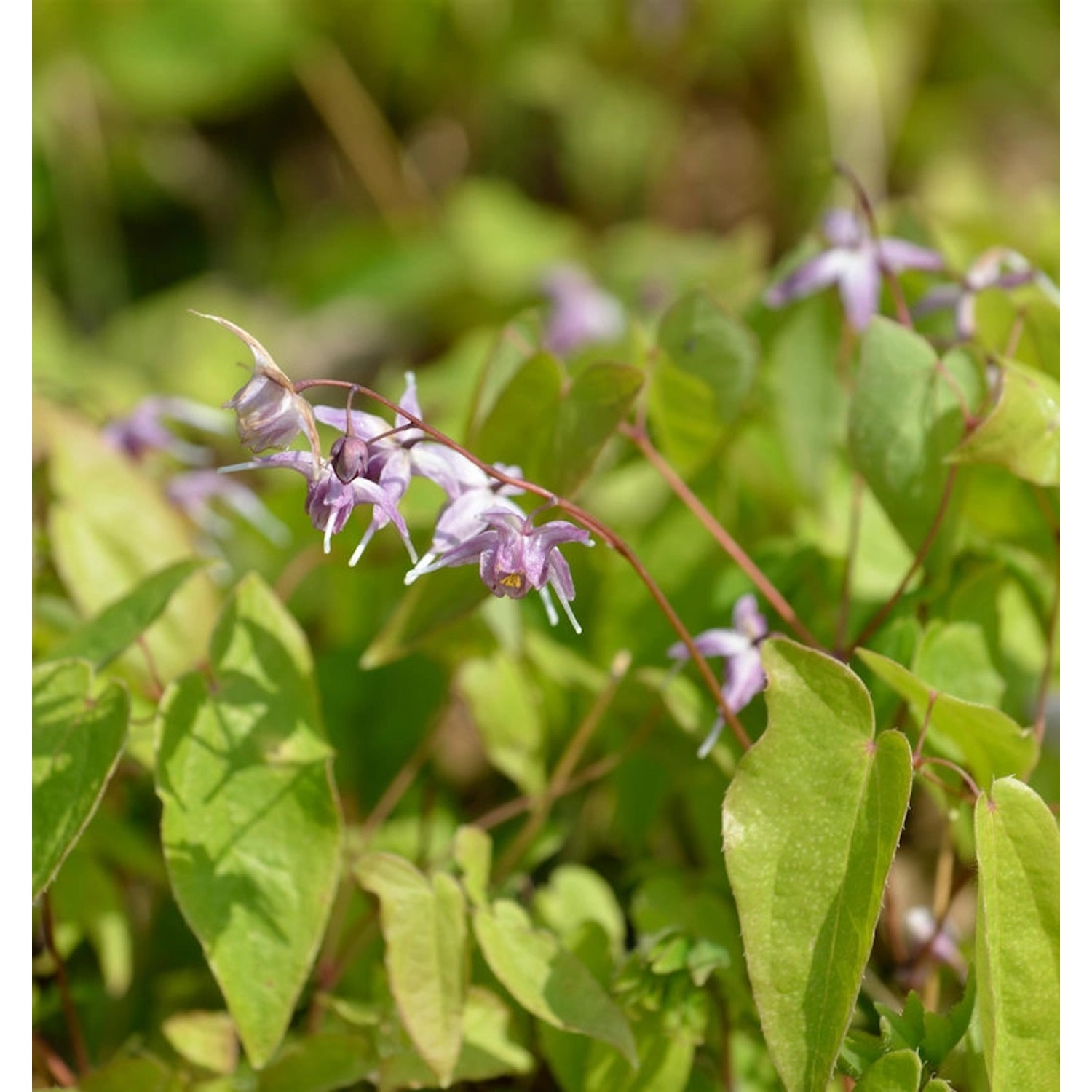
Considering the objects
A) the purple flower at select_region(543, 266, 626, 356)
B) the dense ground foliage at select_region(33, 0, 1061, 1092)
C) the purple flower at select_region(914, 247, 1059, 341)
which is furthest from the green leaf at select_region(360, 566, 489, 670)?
the purple flower at select_region(543, 266, 626, 356)

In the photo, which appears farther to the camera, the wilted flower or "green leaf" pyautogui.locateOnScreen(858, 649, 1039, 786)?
the wilted flower

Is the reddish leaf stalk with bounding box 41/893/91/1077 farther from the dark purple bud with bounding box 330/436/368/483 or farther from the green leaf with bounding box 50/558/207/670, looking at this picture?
the dark purple bud with bounding box 330/436/368/483

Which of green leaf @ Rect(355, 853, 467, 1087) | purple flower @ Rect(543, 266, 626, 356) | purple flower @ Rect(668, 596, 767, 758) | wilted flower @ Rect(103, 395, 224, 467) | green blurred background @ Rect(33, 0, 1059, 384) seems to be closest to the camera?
green leaf @ Rect(355, 853, 467, 1087)

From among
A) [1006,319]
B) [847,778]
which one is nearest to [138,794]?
[847,778]

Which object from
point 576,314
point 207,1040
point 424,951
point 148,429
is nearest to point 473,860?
point 424,951

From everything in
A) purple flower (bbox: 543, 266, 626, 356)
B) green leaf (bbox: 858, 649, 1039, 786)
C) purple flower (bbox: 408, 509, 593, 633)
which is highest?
purple flower (bbox: 408, 509, 593, 633)

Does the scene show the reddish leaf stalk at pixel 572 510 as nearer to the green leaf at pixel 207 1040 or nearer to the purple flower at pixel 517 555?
the purple flower at pixel 517 555
